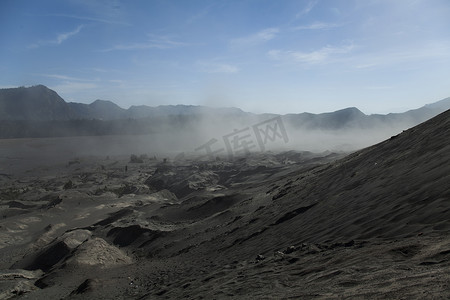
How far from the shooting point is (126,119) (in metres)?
99.7

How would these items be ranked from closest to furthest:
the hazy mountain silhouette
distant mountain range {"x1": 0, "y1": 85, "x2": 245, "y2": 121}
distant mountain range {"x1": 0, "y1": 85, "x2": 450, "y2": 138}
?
distant mountain range {"x1": 0, "y1": 85, "x2": 450, "y2": 138} < distant mountain range {"x1": 0, "y1": 85, "x2": 245, "y2": 121} < the hazy mountain silhouette

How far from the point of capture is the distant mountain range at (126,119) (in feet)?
278

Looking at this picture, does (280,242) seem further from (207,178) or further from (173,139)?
(173,139)

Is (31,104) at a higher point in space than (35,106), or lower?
higher

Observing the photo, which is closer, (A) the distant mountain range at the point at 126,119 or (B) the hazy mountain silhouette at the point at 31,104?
(A) the distant mountain range at the point at 126,119

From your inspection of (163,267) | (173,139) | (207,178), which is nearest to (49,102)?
(173,139)

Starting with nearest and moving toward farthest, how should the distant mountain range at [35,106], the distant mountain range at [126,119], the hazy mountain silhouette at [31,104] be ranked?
the distant mountain range at [126,119] → the distant mountain range at [35,106] → the hazy mountain silhouette at [31,104]

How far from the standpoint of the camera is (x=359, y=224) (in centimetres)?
639

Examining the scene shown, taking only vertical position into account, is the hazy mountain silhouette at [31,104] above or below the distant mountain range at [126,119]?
above

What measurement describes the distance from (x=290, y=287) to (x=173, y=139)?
77043mm

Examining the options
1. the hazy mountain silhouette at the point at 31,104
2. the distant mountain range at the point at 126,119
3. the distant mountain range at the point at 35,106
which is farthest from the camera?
the hazy mountain silhouette at the point at 31,104

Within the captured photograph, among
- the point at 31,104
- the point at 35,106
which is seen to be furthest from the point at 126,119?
the point at 31,104

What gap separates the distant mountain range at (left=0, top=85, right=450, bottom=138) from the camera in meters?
84.6

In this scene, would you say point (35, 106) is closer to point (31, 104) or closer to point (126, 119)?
point (31, 104)
